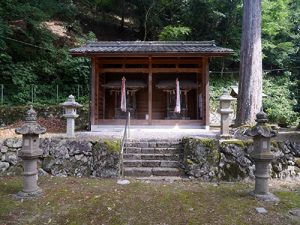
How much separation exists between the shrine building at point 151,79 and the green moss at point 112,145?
178 inches

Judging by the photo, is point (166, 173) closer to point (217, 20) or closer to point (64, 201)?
point (64, 201)

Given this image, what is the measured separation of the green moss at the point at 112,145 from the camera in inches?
371

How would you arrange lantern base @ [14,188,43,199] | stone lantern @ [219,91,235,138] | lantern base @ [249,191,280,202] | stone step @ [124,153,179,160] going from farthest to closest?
stone lantern @ [219,91,235,138] → stone step @ [124,153,179,160] → lantern base @ [14,188,43,199] → lantern base @ [249,191,280,202]

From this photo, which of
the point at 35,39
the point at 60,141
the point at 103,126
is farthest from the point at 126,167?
the point at 35,39

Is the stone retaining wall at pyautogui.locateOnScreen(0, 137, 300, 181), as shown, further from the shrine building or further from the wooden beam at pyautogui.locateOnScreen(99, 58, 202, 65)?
the wooden beam at pyautogui.locateOnScreen(99, 58, 202, 65)

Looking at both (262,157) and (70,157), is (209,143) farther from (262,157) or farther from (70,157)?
(70,157)

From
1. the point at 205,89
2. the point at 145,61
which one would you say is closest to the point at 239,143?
the point at 205,89

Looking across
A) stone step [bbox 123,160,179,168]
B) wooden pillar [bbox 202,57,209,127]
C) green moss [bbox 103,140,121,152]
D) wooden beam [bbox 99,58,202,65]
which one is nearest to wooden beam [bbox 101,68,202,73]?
wooden pillar [bbox 202,57,209,127]

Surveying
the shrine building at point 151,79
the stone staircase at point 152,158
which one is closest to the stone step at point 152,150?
the stone staircase at point 152,158

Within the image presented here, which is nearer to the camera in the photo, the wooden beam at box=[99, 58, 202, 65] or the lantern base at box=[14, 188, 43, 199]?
the lantern base at box=[14, 188, 43, 199]

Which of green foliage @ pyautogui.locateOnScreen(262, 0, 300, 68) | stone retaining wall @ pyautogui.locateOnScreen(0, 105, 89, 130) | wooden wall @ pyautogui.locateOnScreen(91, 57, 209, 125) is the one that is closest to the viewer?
wooden wall @ pyautogui.locateOnScreen(91, 57, 209, 125)

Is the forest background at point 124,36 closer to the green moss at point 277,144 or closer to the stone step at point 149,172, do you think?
the green moss at point 277,144

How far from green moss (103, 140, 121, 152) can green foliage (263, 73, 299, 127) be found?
38.3 feet

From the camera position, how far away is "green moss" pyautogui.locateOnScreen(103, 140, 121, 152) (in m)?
9.43
